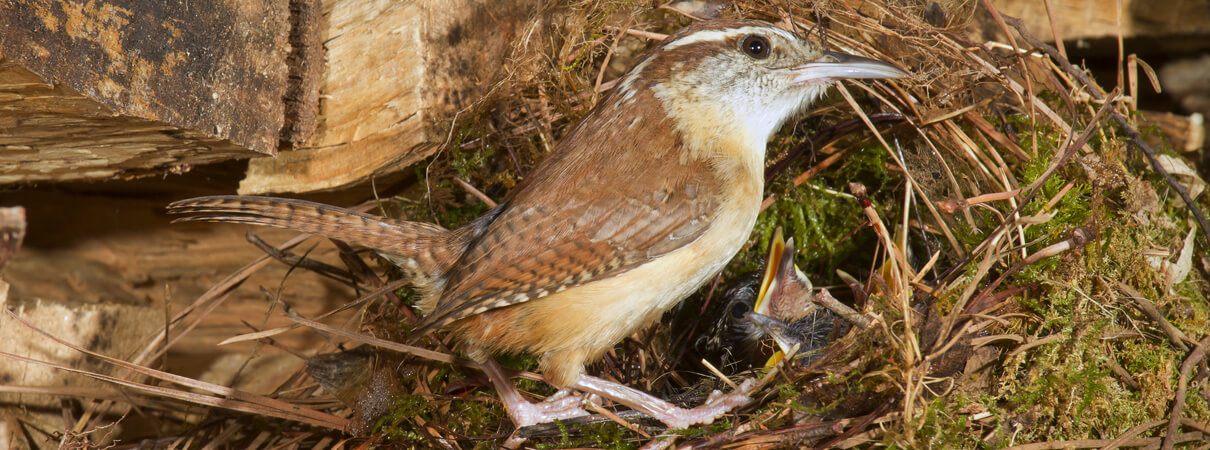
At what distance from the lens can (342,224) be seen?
109 inches

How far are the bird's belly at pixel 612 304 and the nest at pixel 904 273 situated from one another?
0.89ft

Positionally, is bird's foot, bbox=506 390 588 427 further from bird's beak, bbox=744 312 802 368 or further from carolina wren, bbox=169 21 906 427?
bird's beak, bbox=744 312 802 368

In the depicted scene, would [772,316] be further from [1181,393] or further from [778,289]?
[1181,393]

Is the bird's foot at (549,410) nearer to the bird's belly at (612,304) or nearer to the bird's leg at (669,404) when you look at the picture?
the bird's leg at (669,404)

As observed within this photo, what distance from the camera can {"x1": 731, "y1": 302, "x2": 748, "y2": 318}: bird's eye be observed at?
319 centimetres

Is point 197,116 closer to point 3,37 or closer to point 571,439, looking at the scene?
point 3,37

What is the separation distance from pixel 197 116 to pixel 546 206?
3.59ft

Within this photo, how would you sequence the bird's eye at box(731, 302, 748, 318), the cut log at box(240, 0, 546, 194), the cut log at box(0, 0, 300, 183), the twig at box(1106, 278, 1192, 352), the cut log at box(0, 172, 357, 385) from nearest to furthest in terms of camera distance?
the cut log at box(0, 0, 300, 183), the twig at box(1106, 278, 1192, 352), the cut log at box(240, 0, 546, 194), the bird's eye at box(731, 302, 748, 318), the cut log at box(0, 172, 357, 385)

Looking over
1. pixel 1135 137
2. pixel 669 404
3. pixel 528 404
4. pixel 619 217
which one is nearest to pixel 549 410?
pixel 528 404

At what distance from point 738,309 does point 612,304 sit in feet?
2.69

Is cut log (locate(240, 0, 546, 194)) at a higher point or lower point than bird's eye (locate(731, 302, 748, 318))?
higher

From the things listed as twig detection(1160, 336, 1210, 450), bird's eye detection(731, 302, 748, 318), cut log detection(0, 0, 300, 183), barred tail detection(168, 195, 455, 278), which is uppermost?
cut log detection(0, 0, 300, 183)

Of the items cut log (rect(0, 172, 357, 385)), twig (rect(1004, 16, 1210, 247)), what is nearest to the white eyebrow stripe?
twig (rect(1004, 16, 1210, 247))

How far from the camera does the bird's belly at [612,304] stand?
257 centimetres
